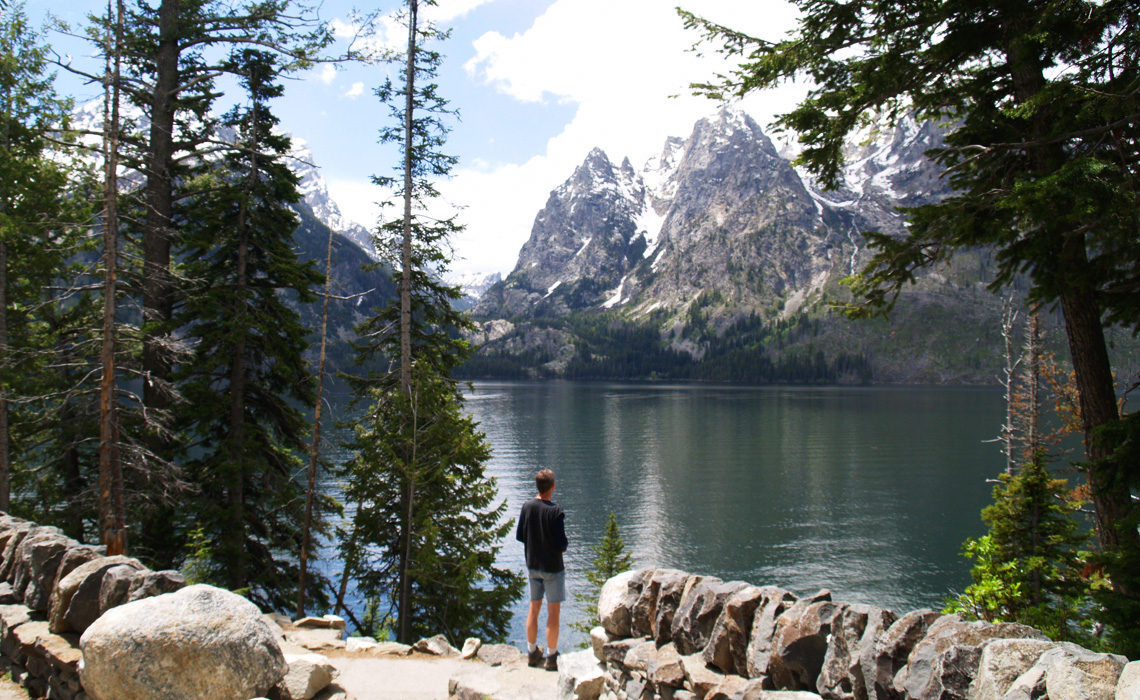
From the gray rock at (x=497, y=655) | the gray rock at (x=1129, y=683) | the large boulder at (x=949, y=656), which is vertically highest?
the gray rock at (x=1129, y=683)

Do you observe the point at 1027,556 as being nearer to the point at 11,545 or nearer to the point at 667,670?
the point at 667,670

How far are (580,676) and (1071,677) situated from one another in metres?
5.59

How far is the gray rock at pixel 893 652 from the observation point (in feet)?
16.8

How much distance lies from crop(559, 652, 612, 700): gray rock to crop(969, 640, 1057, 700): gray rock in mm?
4639

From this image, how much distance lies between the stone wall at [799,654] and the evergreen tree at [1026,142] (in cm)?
304

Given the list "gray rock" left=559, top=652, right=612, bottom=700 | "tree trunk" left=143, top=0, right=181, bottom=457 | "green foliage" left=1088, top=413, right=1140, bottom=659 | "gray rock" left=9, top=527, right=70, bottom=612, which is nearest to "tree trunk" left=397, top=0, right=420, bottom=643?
"tree trunk" left=143, top=0, right=181, bottom=457

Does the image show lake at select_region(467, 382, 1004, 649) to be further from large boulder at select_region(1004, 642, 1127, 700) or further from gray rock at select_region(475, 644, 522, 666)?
large boulder at select_region(1004, 642, 1127, 700)

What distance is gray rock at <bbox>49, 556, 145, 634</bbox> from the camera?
826 centimetres

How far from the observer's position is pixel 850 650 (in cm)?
552

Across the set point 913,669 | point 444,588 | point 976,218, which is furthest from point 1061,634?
point 444,588

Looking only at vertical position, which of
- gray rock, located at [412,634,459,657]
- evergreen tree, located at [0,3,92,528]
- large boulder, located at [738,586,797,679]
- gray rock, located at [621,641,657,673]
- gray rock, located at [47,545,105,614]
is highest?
evergreen tree, located at [0,3,92,528]

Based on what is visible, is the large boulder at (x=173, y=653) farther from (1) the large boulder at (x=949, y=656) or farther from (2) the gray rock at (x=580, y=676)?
(1) the large boulder at (x=949, y=656)

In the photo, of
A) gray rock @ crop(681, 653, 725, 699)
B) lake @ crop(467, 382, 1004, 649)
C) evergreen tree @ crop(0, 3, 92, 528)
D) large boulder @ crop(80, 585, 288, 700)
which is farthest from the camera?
lake @ crop(467, 382, 1004, 649)

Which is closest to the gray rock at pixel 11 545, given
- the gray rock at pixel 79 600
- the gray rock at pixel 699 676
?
the gray rock at pixel 79 600
